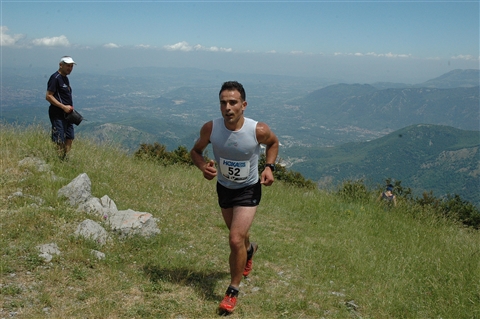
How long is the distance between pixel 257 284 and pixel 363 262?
185 cm

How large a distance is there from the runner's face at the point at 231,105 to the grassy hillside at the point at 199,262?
6.39ft

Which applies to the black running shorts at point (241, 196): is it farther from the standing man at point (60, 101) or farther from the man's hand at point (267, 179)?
the standing man at point (60, 101)

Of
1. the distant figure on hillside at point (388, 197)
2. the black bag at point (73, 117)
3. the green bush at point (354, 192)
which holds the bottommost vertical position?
the distant figure on hillside at point (388, 197)

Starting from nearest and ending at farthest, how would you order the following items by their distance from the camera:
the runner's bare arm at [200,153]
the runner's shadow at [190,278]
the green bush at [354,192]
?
the runner's bare arm at [200,153] → the runner's shadow at [190,278] → the green bush at [354,192]

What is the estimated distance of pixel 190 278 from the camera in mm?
4234

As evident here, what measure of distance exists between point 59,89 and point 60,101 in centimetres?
24

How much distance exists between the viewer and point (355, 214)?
8.36m

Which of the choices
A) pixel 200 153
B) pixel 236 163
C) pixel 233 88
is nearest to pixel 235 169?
pixel 236 163

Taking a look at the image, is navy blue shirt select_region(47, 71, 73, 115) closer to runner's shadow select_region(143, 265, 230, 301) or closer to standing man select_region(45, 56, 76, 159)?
standing man select_region(45, 56, 76, 159)

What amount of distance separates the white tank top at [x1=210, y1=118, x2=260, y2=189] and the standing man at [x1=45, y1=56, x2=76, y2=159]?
15.8 ft

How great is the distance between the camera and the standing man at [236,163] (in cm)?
359

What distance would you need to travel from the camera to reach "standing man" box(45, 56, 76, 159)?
709 centimetres

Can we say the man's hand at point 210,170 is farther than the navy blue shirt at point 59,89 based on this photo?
No

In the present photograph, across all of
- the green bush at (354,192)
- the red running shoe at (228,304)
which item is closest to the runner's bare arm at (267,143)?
the red running shoe at (228,304)
